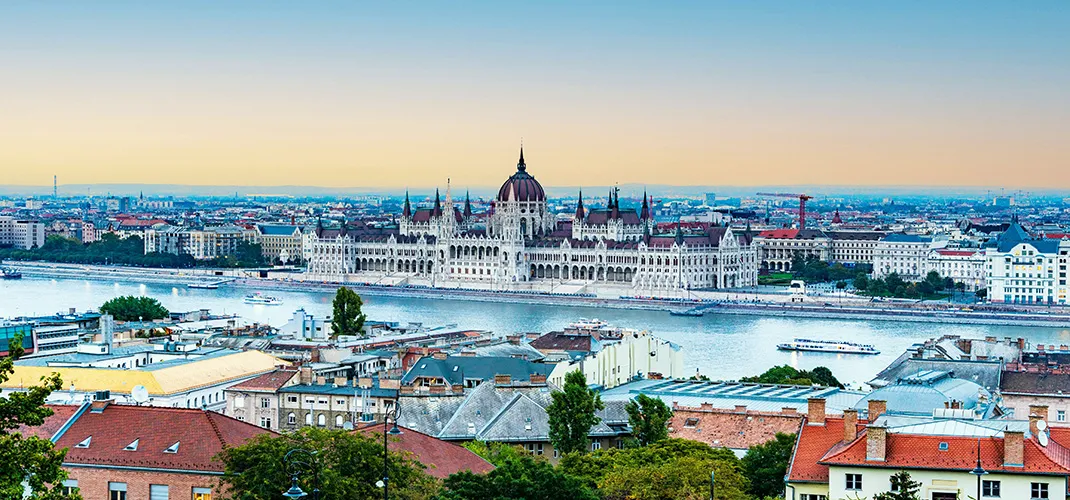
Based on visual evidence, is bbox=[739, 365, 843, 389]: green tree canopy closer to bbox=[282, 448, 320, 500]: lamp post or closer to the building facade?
bbox=[282, 448, 320, 500]: lamp post

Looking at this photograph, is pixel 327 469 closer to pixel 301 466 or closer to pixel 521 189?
pixel 301 466

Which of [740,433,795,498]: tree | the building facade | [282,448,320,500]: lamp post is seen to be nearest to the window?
[282,448,320,500]: lamp post

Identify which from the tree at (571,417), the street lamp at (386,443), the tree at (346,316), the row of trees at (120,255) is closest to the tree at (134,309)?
the tree at (346,316)

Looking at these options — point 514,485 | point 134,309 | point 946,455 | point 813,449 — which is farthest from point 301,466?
point 134,309

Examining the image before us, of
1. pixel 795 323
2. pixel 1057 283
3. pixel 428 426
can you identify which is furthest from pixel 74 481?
pixel 1057 283

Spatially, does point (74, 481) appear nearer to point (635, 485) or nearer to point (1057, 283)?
point (635, 485)

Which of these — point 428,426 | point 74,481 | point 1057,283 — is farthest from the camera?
point 1057,283
